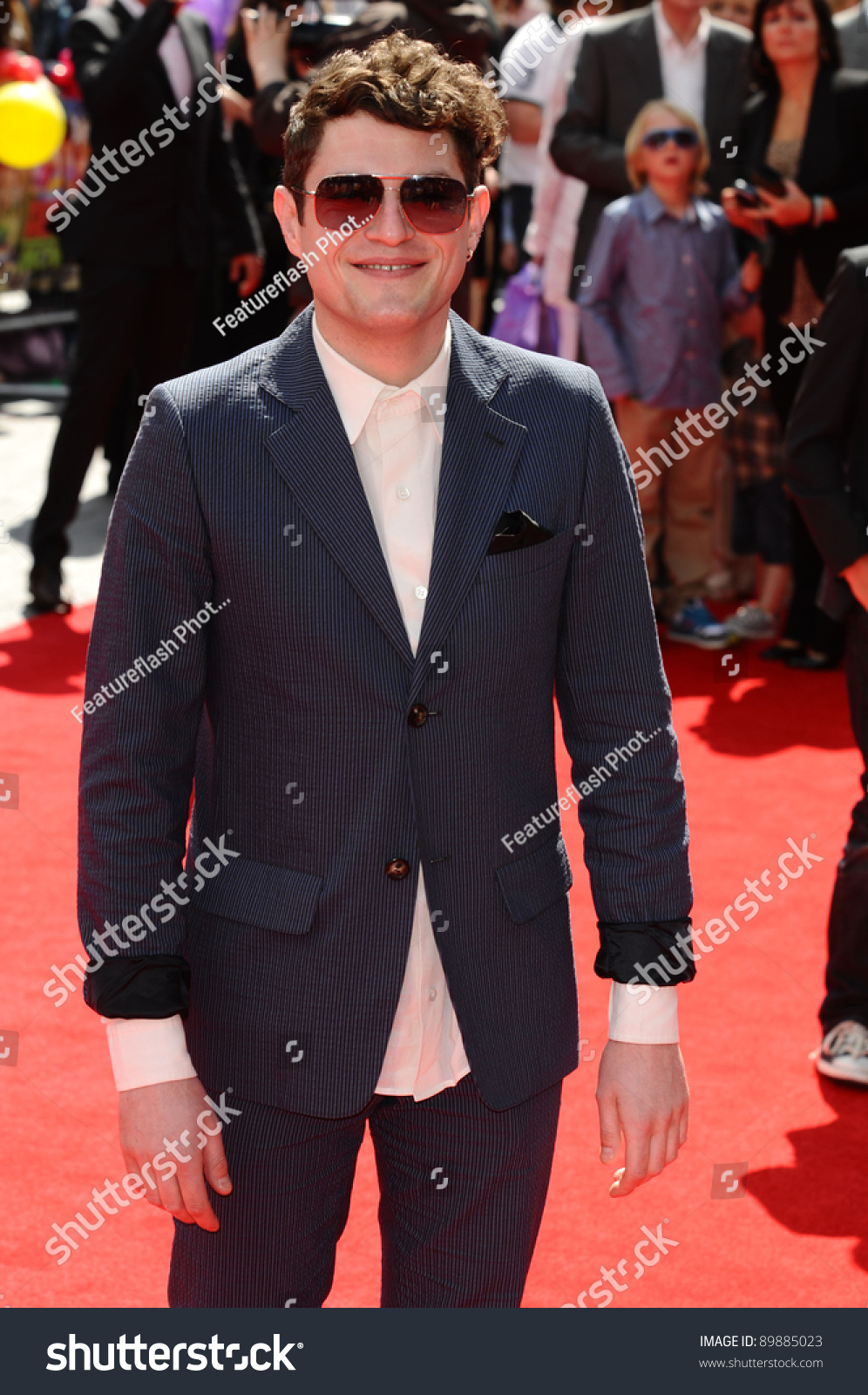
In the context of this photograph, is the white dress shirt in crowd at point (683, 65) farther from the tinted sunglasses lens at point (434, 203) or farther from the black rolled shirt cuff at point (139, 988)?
the black rolled shirt cuff at point (139, 988)

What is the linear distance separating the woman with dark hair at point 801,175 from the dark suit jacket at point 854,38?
25.5 inches

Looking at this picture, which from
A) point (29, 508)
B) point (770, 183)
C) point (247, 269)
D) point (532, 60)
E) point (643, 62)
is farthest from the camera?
point (29, 508)

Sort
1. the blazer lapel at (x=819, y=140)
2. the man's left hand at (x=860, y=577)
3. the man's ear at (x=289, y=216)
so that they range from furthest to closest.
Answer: the blazer lapel at (x=819, y=140)
the man's left hand at (x=860, y=577)
the man's ear at (x=289, y=216)

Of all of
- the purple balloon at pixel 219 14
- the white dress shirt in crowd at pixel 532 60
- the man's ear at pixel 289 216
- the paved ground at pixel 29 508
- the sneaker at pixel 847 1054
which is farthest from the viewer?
the purple balloon at pixel 219 14

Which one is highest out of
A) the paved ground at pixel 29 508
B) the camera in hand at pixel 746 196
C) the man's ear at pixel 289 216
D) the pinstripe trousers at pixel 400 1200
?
the man's ear at pixel 289 216

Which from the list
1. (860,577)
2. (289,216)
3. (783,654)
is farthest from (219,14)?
(289,216)

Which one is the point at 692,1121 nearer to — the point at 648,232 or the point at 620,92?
the point at 648,232

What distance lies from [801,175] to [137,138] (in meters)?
2.49

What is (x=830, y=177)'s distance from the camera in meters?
5.80

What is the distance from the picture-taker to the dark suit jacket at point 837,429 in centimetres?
320

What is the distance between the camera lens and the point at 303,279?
5660 millimetres

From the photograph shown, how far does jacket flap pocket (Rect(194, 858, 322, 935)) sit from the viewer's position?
1.72 m

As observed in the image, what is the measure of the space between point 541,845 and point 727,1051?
1864 millimetres

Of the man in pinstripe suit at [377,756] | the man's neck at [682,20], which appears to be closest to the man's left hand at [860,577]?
the man in pinstripe suit at [377,756]
